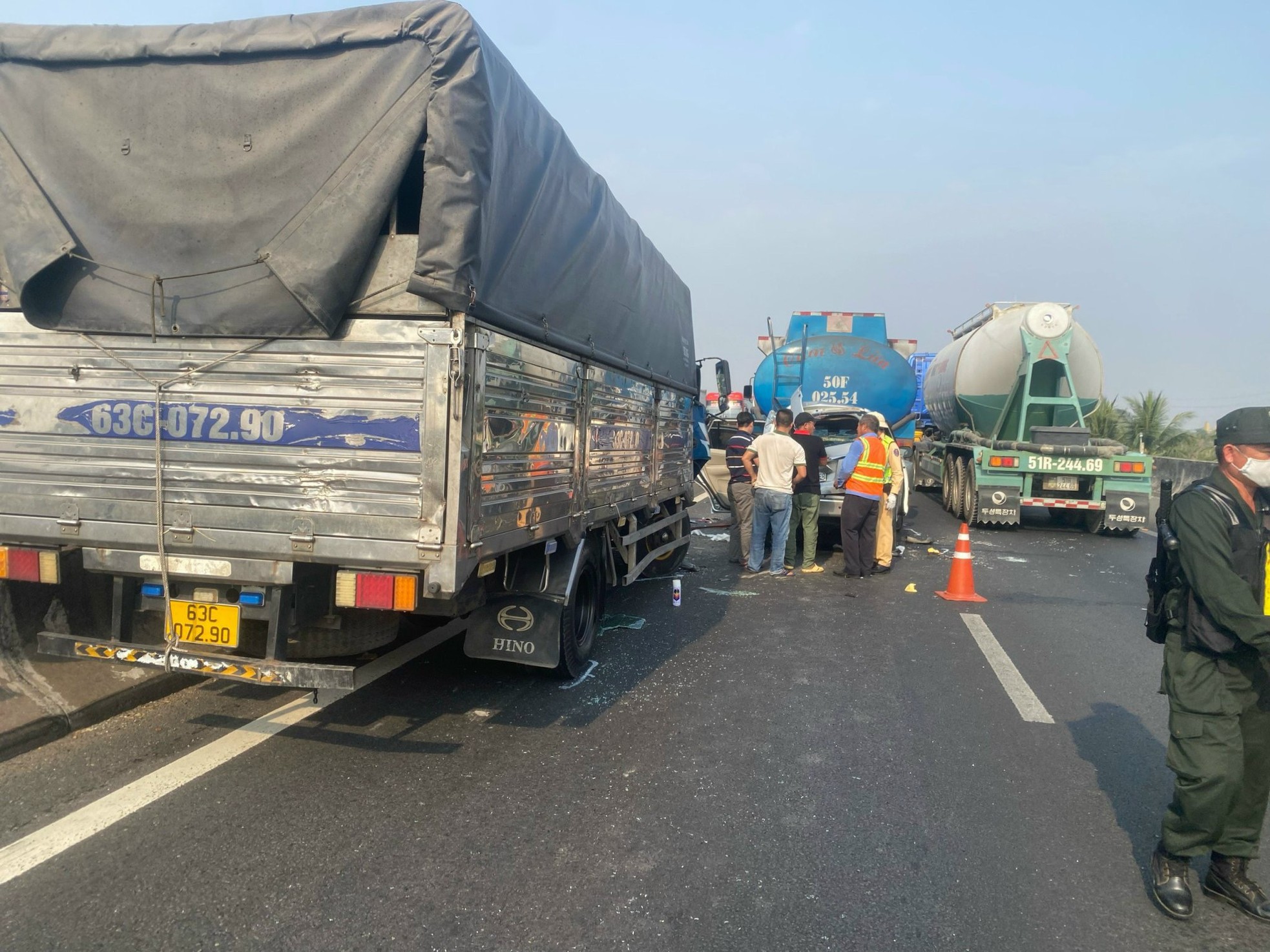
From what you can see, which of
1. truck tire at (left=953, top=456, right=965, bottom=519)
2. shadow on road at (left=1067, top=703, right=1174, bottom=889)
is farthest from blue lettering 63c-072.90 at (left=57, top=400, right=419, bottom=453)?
truck tire at (left=953, top=456, right=965, bottom=519)

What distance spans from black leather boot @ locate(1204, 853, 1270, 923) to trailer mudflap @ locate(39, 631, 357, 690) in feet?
11.4

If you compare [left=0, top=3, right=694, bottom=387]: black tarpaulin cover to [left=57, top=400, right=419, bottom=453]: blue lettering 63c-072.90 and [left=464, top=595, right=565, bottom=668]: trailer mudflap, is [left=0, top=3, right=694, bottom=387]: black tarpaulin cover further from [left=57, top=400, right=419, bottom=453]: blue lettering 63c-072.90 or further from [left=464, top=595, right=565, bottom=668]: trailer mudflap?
[left=464, top=595, right=565, bottom=668]: trailer mudflap

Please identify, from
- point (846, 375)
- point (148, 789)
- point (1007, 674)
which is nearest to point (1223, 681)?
point (1007, 674)

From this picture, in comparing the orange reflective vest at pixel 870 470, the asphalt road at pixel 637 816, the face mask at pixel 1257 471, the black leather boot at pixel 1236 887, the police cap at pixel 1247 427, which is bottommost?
the asphalt road at pixel 637 816

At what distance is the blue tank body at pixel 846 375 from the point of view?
45.7 feet

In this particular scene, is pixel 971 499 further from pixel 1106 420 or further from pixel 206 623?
pixel 206 623

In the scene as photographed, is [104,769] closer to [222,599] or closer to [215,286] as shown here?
[222,599]

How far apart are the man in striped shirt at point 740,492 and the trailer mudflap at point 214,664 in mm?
6861

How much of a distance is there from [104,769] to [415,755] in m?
1.38

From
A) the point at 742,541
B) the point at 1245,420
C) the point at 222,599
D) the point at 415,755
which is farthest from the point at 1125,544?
the point at 222,599

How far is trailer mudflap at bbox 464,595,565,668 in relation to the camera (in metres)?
4.78

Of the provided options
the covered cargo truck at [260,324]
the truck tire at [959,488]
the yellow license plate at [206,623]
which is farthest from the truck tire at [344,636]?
the truck tire at [959,488]

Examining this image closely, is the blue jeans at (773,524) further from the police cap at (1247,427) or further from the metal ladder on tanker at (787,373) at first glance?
the police cap at (1247,427)

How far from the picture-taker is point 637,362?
712 centimetres
